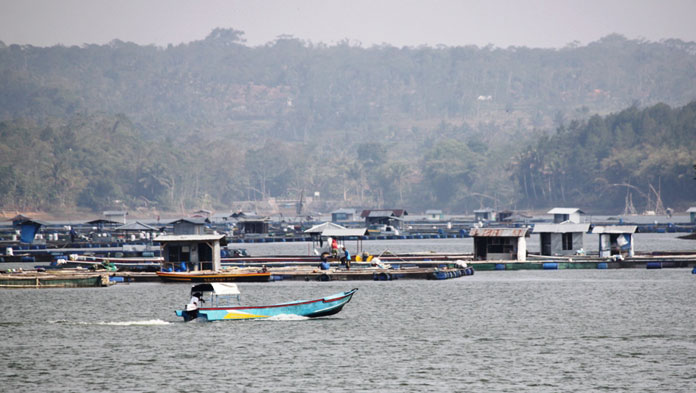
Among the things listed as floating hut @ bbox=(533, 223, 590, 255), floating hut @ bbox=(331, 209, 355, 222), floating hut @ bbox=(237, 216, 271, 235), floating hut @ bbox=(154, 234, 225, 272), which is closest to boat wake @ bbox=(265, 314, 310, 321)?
floating hut @ bbox=(154, 234, 225, 272)

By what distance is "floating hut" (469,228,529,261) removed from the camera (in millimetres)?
79375

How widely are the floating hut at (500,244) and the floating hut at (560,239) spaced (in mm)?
4053

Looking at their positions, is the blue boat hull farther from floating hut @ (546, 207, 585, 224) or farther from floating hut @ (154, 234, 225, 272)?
floating hut @ (546, 207, 585, 224)

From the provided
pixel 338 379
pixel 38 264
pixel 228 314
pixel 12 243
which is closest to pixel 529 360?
pixel 338 379

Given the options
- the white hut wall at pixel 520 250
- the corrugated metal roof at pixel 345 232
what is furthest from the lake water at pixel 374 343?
the corrugated metal roof at pixel 345 232

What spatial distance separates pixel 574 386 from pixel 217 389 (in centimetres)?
1311

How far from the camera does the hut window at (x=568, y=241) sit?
85125 mm

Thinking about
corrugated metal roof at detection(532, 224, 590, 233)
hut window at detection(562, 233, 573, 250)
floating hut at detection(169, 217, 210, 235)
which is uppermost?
floating hut at detection(169, 217, 210, 235)

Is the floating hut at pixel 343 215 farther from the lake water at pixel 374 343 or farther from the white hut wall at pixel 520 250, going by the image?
the lake water at pixel 374 343

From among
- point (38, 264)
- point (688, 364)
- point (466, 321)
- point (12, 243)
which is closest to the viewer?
point (688, 364)

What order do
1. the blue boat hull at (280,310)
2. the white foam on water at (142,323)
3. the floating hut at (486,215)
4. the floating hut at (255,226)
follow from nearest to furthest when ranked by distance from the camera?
the blue boat hull at (280,310), the white foam on water at (142,323), the floating hut at (255,226), the floating hut at (486,215)

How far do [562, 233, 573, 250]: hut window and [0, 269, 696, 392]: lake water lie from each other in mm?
15130

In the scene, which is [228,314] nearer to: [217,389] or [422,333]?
[422,333]

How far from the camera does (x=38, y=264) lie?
99688 mm
